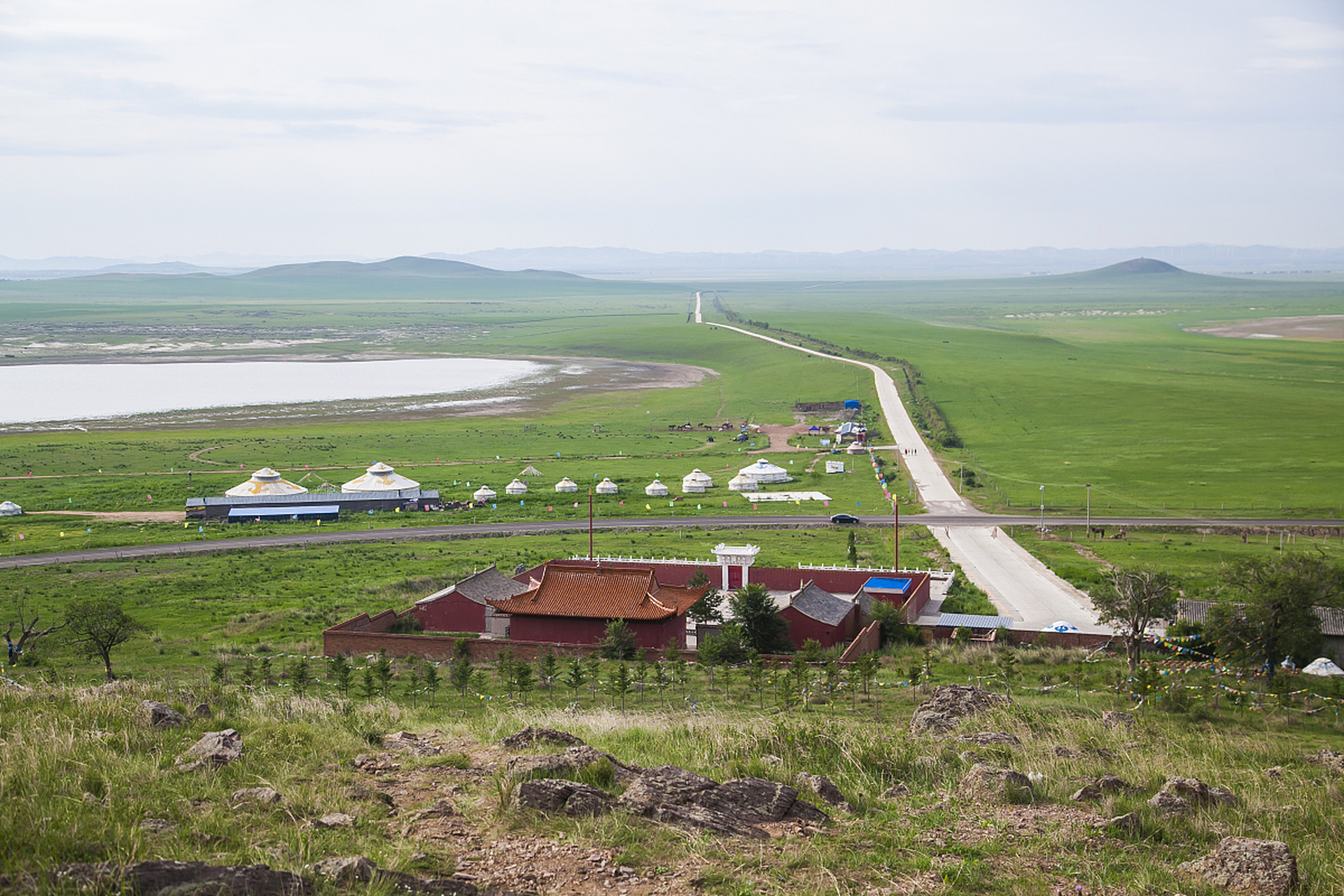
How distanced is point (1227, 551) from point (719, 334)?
143 metres

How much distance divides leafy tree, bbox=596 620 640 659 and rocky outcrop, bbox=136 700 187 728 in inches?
736

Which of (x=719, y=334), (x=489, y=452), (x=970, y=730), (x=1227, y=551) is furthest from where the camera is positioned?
(x=719, y=334)

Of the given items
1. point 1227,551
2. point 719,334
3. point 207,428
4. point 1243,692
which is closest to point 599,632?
point 1243,692

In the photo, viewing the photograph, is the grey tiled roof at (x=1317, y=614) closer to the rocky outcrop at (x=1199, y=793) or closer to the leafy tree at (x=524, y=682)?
the leafy tree at (x=524, y=682)

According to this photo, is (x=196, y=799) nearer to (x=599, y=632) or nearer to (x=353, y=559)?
(x=599, y=632)

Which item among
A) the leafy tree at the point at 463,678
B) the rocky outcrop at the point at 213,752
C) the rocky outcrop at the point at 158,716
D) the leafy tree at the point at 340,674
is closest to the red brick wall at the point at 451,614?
the leafy tree at the point at 340,674

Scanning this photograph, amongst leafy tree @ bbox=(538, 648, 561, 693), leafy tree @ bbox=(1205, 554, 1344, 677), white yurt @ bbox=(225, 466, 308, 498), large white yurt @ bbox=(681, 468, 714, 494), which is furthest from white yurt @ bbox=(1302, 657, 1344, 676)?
white yurt @ bbox=(225, 466, 308, 498)

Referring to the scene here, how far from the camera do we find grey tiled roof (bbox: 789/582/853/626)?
34.9 m

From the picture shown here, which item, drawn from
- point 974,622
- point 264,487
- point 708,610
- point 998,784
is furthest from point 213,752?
point 264,487

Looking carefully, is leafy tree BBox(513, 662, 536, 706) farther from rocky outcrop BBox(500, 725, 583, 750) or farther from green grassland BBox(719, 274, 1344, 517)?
green grassland BBox(719, 274, 1344, 517)

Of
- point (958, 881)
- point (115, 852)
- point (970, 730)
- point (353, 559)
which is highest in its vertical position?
point (115, 852)

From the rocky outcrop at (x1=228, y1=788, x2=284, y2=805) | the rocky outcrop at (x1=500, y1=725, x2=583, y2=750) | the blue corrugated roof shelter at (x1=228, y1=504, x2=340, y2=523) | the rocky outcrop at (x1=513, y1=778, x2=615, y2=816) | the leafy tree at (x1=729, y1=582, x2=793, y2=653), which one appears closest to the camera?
the rocky outcrop at (x1=228, y1=788, x2=284, y2=805)

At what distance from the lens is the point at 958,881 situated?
32.5 ft

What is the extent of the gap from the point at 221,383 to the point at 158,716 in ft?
474
